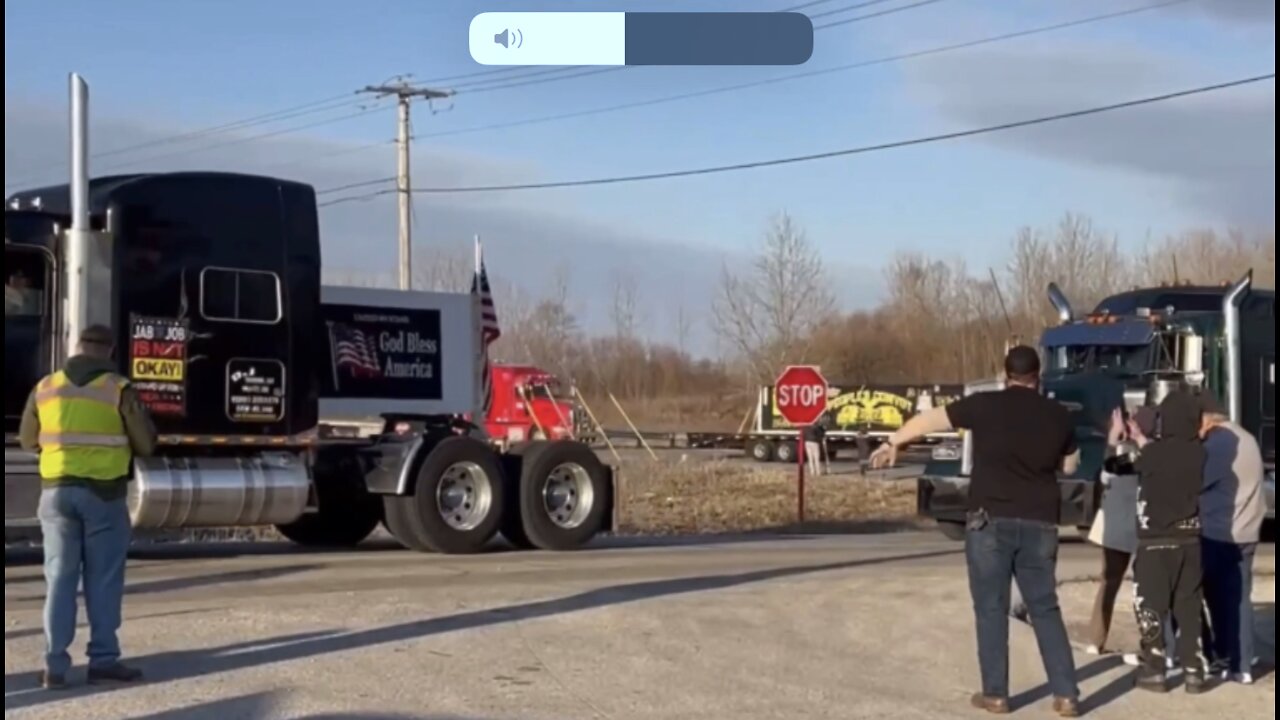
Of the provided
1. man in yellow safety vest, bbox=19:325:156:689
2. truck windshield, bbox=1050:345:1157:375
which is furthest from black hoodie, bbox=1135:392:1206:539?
truck windshield, bbox=1050:345:1157:375

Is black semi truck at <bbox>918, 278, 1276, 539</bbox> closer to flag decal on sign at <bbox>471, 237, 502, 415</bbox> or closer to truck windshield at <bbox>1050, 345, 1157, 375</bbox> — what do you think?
truck windshield at <bbox>1050, 345, 1157, 375</bbox>

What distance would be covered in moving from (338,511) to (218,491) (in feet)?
Answer: 9.69

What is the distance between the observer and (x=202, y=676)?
996 cm

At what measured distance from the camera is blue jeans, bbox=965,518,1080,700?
9.57m

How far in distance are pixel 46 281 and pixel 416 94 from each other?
28.0m

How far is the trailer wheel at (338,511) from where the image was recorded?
60.9 feet

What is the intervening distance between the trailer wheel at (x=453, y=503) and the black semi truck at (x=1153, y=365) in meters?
5.79

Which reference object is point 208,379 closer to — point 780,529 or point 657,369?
point 780,529

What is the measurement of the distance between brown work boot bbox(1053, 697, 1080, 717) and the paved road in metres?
0.19

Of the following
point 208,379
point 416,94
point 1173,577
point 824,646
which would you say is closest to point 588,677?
point 824,646

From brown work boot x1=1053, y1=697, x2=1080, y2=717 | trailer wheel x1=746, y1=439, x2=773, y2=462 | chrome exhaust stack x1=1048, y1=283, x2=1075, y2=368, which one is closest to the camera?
brown work boot x1=1053, y1=697, x2=1080, y2=717

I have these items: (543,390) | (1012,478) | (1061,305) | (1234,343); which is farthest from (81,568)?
(543,390)

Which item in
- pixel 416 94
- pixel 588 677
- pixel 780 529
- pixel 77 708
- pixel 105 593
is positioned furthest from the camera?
pixel 416 94

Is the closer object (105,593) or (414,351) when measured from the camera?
(105,593)
